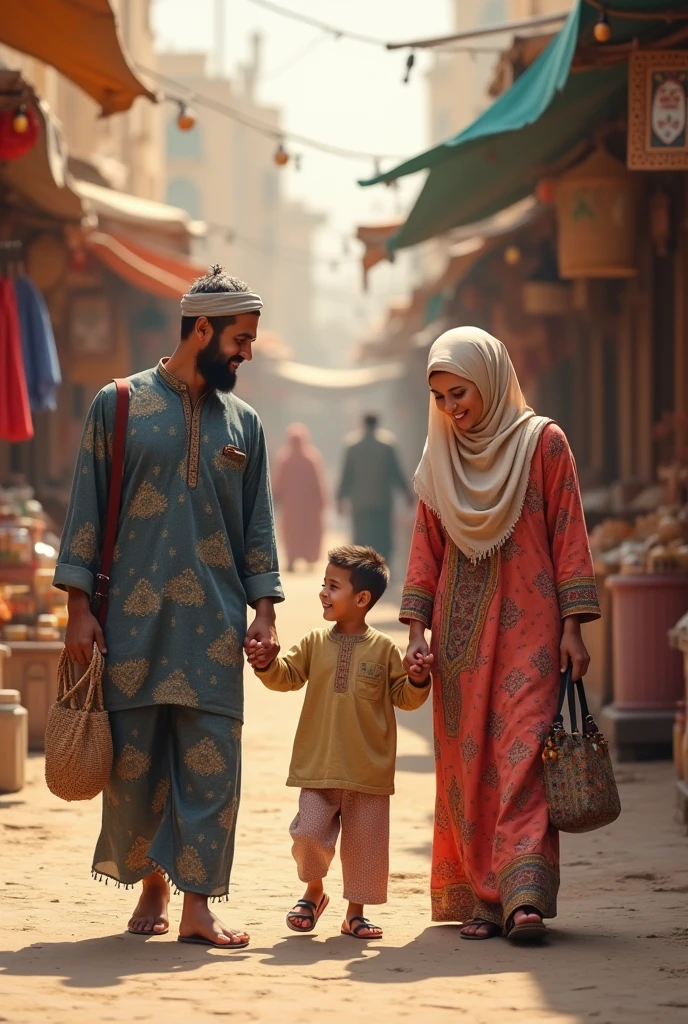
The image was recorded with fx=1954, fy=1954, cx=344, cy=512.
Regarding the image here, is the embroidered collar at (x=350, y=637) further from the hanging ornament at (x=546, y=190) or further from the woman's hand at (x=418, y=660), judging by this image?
the hanging ornament at (x=546, y=190)

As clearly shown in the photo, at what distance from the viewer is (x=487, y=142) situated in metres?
9.76

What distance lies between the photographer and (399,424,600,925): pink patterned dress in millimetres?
5098

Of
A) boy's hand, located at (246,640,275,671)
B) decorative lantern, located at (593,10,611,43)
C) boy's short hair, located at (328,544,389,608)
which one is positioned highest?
decorative lantern, located at (593,10,611,43)

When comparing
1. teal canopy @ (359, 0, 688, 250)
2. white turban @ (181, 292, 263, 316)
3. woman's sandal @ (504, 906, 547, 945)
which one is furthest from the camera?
teal canopy @ (359, 0, 688, 250)

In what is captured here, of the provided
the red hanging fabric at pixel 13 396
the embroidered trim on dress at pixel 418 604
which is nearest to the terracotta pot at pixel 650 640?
the red hanging fabric at pixel 13 396

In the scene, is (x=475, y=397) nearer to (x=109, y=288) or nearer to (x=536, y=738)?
(x=536, y=738)

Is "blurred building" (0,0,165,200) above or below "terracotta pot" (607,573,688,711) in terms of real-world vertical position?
above

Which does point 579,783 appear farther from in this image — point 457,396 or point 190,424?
point 190,424

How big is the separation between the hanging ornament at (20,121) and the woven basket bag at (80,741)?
444 centimetres

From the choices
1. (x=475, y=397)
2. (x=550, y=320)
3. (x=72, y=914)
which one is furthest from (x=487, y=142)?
(x=550, y=320)

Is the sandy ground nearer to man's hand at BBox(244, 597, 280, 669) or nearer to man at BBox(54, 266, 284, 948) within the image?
man at BBox(54, 266, 284, 948)

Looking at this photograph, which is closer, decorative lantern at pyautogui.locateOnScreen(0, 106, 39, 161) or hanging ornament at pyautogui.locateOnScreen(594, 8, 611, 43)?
hanging ornament at pyautogui.locateOnScreen(594, 8, 611, 43)

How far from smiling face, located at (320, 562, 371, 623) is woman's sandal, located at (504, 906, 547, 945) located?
0.92 meters

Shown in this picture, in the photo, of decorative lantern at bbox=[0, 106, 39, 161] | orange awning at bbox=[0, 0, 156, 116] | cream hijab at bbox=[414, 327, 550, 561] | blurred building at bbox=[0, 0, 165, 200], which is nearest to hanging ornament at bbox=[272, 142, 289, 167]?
orange awning at bbox=[0, 0, 156, 116]
